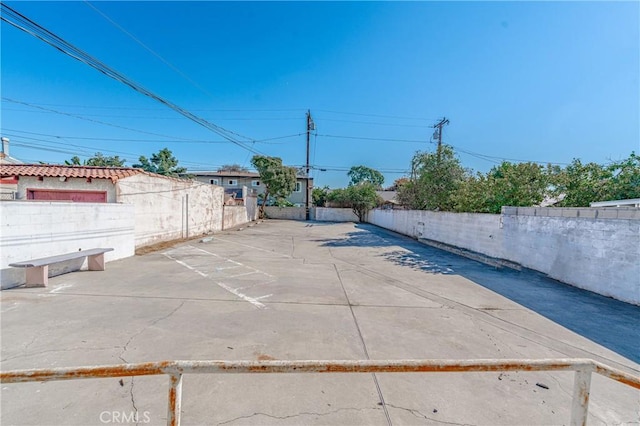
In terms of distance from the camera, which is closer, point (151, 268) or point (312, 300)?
point (312, 300)

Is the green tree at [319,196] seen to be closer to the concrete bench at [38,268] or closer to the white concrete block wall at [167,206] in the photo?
the white concrete block wall at [167,206]

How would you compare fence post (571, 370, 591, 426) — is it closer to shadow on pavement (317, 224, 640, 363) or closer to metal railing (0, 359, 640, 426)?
metal railing (0, 359, 640, 426)

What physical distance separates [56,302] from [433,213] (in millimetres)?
15463

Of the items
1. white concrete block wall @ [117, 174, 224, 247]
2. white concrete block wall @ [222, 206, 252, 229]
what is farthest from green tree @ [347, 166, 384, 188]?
white concrete block wall @ [117, 174, 224, 247]

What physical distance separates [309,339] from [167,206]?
11812mm

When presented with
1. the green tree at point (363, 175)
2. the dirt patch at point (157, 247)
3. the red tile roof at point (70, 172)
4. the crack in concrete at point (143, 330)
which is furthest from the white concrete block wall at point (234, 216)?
the green tree at point (363, 175)

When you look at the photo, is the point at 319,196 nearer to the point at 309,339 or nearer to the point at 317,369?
the point at 309,339

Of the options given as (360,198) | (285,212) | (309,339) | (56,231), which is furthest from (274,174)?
(309,339)

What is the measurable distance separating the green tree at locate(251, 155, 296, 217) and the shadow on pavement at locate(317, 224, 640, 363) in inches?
832

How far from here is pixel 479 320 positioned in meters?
4.79

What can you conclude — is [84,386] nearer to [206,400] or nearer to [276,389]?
[206,400]

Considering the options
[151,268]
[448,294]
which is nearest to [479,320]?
[448,294]

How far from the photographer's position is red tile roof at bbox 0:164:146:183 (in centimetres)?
1011

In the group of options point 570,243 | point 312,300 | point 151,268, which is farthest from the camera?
point 151,268
